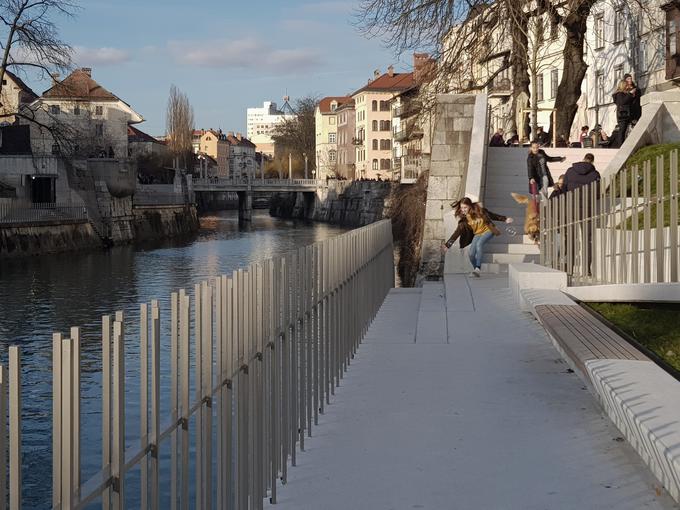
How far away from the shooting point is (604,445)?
24.4ft

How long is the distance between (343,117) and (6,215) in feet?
375

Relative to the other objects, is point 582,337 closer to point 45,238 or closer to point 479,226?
point 479,226

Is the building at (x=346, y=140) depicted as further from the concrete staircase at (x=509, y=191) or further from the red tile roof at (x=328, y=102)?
the concrete staircase at (x=509, y=191)

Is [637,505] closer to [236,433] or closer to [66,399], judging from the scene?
[236,433]

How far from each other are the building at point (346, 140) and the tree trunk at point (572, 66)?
123m

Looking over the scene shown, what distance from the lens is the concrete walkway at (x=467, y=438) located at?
6.45m

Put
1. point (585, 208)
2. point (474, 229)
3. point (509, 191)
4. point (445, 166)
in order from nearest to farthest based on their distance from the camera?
point (585, 208), point (474, 229), point (445, 166), point (509, 191)

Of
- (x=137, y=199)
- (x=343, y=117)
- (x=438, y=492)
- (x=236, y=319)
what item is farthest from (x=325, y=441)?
(x=343, y=117)

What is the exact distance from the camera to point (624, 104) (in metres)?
27.3

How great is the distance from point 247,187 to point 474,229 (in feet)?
340

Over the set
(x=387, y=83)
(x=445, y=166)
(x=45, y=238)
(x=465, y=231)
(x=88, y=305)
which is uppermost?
(x=387, y=83)

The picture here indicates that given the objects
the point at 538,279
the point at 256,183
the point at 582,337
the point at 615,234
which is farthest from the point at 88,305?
the point at 256,183

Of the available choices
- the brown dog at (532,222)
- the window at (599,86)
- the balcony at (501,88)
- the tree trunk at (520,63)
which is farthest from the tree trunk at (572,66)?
the balcony at (501,88)

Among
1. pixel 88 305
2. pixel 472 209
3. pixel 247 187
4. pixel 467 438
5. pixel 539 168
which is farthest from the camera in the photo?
pixel 247 187
